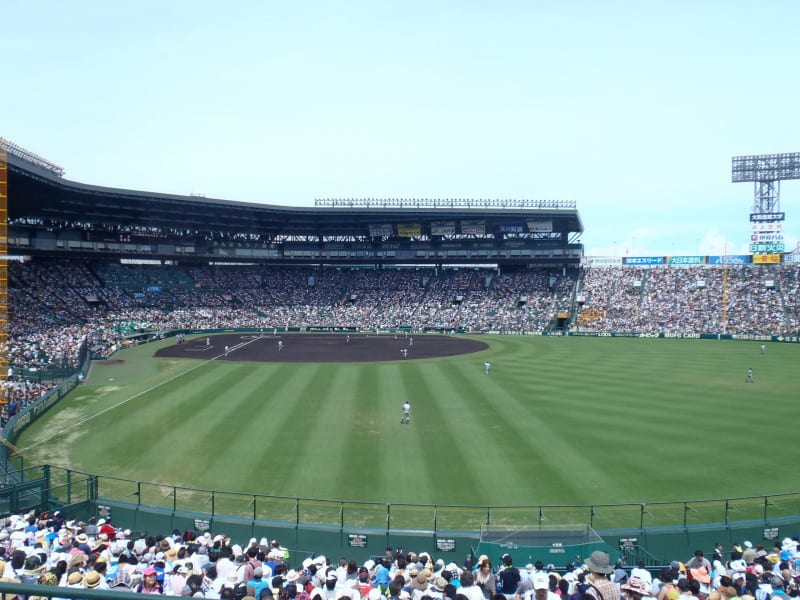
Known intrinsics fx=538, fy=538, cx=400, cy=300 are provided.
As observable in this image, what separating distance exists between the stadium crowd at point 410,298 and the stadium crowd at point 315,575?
55739mm

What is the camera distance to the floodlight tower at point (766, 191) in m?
87.9

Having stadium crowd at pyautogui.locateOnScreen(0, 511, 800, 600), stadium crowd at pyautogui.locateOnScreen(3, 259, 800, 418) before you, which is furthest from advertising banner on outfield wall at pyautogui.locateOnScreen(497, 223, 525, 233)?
stadium crowd at pyautogui.locateOnScreen(0, 511, 800, 600)

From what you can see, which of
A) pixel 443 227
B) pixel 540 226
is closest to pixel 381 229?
pixel 443 227

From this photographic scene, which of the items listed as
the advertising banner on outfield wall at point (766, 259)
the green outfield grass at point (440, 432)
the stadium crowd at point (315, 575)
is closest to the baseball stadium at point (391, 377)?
the green outfield grass at point (440, 432)

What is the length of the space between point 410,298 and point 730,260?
5360 cm

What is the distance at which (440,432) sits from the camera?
88.0ft

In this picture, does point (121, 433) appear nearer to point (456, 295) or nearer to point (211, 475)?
point (211, 475)

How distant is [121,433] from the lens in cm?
2697

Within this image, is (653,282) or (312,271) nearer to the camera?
(653,282)

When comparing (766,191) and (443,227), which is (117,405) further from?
(766,191)

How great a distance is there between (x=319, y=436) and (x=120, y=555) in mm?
15013

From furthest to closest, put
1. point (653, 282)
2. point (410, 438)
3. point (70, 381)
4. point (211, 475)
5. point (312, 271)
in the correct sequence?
point (312, 271) < point (653, 282) < point (70, 381) < point (410, 438) < point (211, 475)

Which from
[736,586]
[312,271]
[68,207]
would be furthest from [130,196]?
[736,586]

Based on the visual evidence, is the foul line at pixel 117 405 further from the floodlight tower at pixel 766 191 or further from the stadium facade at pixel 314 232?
the floodlight tower at pixel 766 191
